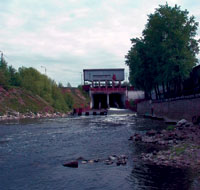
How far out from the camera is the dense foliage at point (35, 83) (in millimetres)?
80725

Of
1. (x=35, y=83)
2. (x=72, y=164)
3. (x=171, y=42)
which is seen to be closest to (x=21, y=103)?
(x=35, y=83)

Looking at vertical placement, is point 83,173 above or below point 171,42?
below

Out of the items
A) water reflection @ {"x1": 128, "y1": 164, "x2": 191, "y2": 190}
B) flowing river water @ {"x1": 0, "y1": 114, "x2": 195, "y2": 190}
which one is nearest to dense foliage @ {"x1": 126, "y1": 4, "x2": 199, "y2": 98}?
flowing river water @ {"x1": 0, "y1": 114, "x2": 195, "y2": 190}

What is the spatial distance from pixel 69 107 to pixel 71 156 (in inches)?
3038

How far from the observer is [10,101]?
66.8 metres

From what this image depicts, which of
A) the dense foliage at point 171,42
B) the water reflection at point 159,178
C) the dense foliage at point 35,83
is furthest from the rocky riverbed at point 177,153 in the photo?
the dense foliage at point 35,83

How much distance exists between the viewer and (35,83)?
271 ft

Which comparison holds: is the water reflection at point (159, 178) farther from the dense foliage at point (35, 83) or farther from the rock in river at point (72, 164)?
the dense foliage at point (35, 83)

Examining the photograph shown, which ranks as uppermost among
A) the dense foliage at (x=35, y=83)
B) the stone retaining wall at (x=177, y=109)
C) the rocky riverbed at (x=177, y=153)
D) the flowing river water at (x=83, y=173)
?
the dense foliage at (x=35, y=83)

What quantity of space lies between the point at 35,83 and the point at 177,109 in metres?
57.4

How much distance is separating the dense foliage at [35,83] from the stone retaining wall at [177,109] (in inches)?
1661

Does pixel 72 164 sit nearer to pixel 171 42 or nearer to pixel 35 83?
pixel 171 42

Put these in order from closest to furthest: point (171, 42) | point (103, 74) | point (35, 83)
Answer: point (171, 42)
point (103, 74)
point (35, 83)

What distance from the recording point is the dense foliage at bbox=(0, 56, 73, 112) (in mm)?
80725
